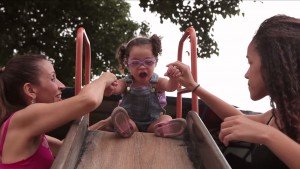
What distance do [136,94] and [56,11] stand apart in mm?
9565

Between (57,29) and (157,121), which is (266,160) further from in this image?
(57,29)

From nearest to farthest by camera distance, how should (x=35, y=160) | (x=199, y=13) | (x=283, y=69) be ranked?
(x=283, y=69)
(x=35, y=160)
(x=199, y=13)

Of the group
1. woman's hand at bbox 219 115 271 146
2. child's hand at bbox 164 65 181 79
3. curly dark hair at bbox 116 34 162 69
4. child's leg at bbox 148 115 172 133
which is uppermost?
curly dark hair at bbox 116 34 162 69

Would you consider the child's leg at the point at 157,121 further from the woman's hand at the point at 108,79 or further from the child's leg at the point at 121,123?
the woman's hand at the point at 108,79

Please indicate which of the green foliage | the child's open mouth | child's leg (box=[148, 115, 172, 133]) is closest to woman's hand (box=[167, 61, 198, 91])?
the child's open mouth

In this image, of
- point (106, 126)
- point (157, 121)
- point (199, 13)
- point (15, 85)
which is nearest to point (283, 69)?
point (15, 85)

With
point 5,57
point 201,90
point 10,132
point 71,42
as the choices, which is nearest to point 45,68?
point 10,132

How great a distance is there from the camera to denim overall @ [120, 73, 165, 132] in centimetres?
430

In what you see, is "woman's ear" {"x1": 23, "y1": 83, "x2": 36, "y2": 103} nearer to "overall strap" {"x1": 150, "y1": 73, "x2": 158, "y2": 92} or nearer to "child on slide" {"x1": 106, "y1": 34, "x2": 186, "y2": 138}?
"child on slide" {"x1": 106, "y1": 34, "x2": 186, "y2": 138}

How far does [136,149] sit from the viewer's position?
313cm

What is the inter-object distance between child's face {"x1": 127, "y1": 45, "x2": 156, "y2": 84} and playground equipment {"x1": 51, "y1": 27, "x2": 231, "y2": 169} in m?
0.74

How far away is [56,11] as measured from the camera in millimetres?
13328

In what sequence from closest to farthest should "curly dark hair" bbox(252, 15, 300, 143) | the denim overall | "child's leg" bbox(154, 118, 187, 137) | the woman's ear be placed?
1. "curly dark hair" bbox(252, 15, 300, 143)
2. the woman's ear
3. "child's leg" bbox(154, 118, 187, 137)
4. the denim overall

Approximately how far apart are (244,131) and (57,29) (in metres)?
12.1
